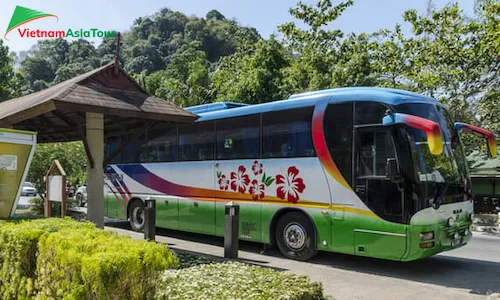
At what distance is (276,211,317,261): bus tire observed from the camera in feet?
29.3

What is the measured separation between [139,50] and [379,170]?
9350 centimetres

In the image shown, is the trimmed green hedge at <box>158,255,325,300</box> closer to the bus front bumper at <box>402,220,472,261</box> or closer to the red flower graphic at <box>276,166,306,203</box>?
the bus front bumper at <box>402,220,472,261</box>

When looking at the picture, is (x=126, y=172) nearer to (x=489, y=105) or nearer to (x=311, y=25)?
(x=311, y=25)

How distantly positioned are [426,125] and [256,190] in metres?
4.28

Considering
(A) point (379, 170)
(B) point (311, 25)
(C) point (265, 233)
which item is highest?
(B) point (311, 25)

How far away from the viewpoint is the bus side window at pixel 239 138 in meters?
10.1

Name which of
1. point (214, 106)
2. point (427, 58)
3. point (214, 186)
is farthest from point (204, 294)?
point (427, 58)

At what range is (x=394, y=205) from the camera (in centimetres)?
759

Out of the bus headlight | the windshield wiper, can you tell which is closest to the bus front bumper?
the bus headlight

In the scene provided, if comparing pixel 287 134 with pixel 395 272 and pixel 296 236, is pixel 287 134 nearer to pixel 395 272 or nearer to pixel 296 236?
pixel 296 236

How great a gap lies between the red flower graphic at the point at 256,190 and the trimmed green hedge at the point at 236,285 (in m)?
3.44

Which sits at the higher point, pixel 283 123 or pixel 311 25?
pixel 311 25

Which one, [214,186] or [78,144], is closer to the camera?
[214,186]

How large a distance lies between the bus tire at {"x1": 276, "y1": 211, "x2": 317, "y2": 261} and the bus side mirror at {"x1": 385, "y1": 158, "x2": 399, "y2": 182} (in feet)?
7.10
